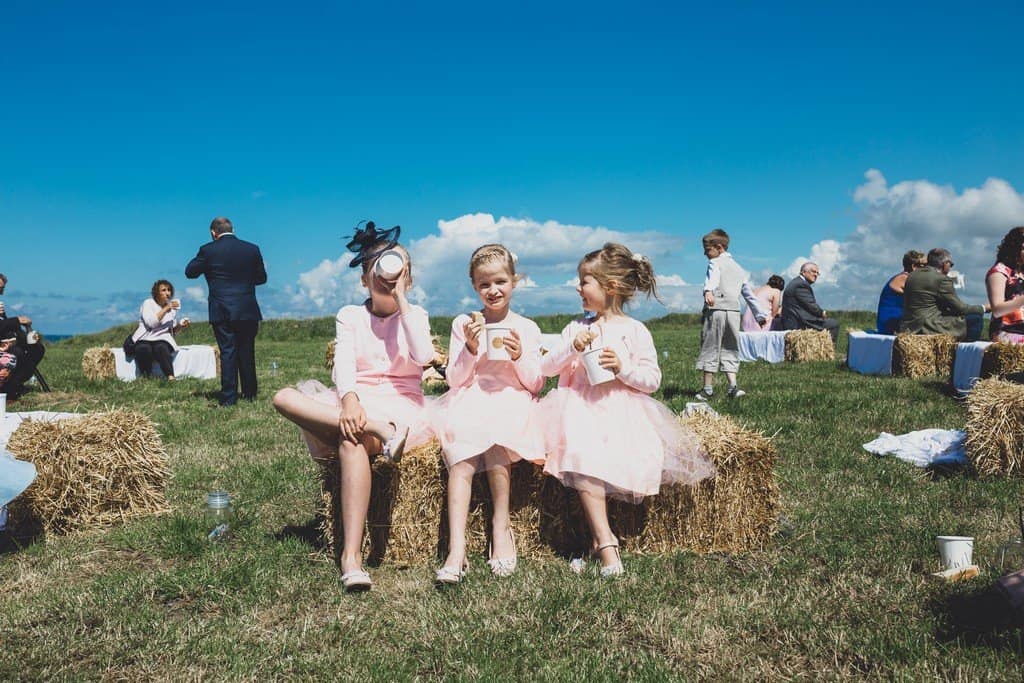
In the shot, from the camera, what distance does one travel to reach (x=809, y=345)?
1379 centimetres

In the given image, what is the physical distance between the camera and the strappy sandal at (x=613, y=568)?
3537 millimetres

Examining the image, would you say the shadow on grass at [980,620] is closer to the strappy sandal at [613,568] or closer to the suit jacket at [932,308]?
the strappy sandal at [613,568]

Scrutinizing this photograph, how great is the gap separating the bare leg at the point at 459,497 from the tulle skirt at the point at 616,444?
0.38 m

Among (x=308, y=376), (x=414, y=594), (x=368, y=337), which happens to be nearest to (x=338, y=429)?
(x=368, y=337)

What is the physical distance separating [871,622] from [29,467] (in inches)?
148

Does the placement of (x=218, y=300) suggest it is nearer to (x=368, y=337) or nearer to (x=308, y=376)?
(x=308, y=376)

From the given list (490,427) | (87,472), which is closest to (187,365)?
(87,472)

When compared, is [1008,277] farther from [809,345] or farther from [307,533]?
[809,345]

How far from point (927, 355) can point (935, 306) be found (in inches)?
41.7

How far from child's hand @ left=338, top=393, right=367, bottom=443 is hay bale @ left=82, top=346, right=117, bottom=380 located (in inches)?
382

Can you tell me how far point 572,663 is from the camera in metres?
2.75

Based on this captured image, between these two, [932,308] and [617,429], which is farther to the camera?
[932,308]

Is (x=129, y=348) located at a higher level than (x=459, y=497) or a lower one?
higher

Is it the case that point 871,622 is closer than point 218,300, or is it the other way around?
point 871,622
